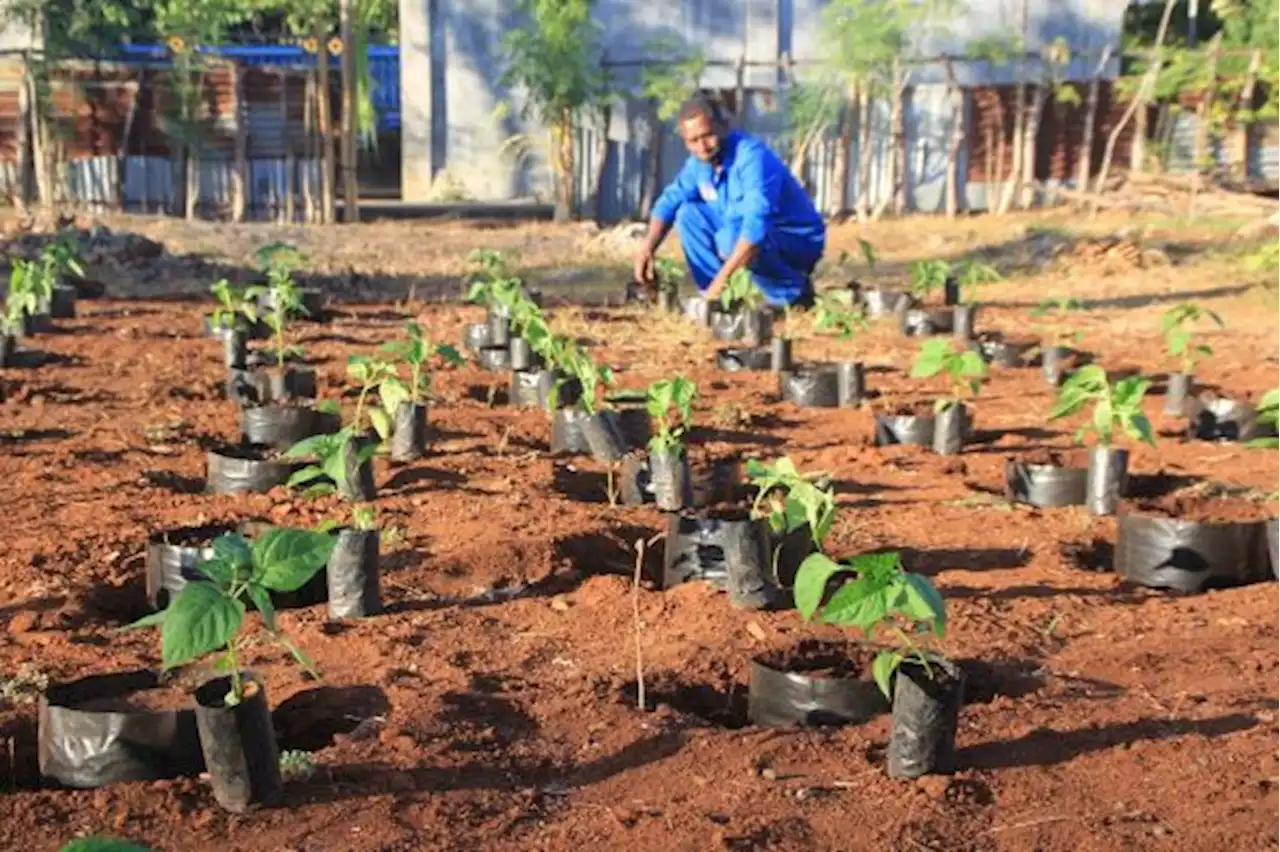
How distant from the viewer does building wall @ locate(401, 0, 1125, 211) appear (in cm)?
1967

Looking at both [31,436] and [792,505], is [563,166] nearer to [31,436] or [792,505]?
[31,436]

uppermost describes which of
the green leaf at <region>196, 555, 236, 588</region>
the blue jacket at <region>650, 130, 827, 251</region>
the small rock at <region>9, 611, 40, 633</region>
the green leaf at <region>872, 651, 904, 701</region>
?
the blue jacket at <region>650, 130, 827, 251</region>

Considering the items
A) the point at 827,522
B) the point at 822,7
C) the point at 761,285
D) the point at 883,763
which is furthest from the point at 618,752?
the point at 822,7

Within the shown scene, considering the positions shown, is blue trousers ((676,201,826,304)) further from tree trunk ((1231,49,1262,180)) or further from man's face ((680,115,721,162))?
tree trunk ((1231,49,1262,180))

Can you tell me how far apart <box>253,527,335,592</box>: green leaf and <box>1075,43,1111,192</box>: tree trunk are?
1672 cm

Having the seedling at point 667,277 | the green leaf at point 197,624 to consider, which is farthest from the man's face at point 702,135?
the green leaf at point 197,624

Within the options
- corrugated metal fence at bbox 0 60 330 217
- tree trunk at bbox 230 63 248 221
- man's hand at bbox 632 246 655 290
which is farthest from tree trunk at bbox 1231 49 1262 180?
tree trunk at bbox 230 63 248 221

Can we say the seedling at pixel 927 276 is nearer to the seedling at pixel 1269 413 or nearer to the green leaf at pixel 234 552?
the seedling at pixel 1269 413

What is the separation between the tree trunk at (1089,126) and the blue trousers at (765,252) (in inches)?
369

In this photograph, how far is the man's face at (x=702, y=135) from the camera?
8273 mm

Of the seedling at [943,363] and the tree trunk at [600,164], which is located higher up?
the tree trunk at [600,164]

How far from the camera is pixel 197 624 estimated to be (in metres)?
2.31

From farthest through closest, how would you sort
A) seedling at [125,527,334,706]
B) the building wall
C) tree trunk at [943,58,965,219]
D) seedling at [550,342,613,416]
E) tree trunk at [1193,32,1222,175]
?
the building wall
tree trunk at [943,58,965,219]
tree trunk at [1193,32,1222,175]
seedling at [550,342,613,416]
seedling at [125,527,334,706]

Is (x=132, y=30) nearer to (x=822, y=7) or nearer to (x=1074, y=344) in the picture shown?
(x=822, y=7)
